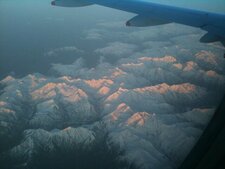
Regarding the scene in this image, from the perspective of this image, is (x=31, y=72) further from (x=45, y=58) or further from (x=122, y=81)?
(x=122, y=81)

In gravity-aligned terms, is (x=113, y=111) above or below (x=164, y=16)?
below

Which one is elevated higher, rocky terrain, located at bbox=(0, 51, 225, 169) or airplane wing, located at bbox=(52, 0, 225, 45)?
airplane wing, located at bbox=(52, 0, 225, 45)

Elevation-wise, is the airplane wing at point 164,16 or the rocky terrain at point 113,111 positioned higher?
the airplane wing at point 164,16

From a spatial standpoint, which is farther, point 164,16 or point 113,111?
point 113,111

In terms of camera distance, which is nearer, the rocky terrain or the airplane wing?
the airplane wing

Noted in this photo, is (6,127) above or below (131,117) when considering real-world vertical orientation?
below

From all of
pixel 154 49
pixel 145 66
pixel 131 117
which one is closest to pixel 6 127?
pixel 131 117

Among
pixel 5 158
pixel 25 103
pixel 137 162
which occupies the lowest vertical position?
pixel 25 103

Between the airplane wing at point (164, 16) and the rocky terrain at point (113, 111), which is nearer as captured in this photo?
the airplane wing at point (164, 16)
